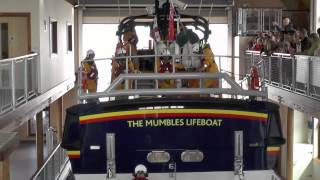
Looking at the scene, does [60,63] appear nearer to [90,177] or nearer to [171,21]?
[171,21]

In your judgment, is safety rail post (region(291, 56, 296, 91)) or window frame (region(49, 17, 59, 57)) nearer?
safety rail post (region(291, 56, 296, 91))

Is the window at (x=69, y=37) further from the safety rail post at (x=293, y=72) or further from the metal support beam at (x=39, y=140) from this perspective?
the safety rail post at (x=293, y=72)

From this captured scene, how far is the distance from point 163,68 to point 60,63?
10494 mm

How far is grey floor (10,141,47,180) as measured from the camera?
60.7ft

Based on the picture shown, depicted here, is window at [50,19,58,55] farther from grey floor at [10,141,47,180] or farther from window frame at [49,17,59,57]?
grey floor at [10,141,47,180]

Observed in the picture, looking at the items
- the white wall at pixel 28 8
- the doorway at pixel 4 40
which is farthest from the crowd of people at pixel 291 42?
the doorway at pixel 4 40

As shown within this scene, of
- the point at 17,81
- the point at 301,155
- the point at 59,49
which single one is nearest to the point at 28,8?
the point at 17,81

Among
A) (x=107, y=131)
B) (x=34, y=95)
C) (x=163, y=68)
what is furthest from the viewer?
(x=34, y=95)

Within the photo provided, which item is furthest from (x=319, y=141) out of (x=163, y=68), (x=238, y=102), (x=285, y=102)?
(x=238, y=102)

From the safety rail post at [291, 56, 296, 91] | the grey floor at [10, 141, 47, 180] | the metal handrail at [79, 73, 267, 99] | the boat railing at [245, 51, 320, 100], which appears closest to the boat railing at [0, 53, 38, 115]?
the grey floor at [10, 141, 47, 180]

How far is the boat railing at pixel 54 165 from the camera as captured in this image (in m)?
14.8

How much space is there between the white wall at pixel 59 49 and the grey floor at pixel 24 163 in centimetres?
239

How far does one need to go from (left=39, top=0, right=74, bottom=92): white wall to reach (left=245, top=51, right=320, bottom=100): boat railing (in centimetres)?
524

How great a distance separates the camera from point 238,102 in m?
5.87
